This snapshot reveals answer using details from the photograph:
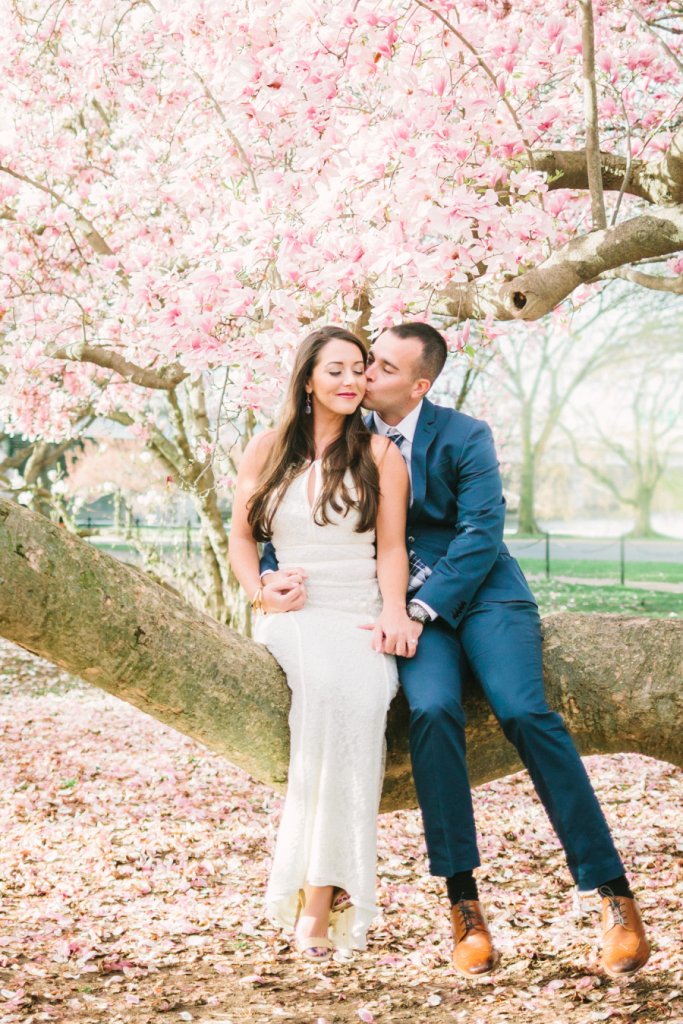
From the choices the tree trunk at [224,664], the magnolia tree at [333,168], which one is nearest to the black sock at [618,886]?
the tree trunk at [224,664]

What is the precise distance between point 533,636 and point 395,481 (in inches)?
24.9

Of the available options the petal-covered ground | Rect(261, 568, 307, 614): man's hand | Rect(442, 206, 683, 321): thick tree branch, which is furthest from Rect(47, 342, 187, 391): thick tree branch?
Rect(261, 568, 307, 614): man's hand

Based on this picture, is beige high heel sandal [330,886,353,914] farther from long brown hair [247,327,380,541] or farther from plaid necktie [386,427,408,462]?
plaid necktie [386,427,408,462]

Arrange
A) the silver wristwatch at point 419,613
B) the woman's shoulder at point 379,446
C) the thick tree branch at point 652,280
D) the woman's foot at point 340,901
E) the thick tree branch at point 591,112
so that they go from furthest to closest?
the thick tree branch at point 652,280, the thick tree branch at point 591,112, the woman's shoulder at point 379,446, the silver wristwatch at point 419,613, the woman's foot at point 340,901

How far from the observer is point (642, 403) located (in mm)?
27172

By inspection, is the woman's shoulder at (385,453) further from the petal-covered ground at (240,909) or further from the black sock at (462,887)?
the petal-covered ground at (240,909)

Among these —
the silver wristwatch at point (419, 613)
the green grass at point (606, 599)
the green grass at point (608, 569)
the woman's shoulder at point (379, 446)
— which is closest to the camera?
the silver wristwatch at point (419, 613)

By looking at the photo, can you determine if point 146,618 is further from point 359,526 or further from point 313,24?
point 313,24

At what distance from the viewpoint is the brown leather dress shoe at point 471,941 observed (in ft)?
8.34

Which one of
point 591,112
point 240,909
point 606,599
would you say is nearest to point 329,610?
point 591,112

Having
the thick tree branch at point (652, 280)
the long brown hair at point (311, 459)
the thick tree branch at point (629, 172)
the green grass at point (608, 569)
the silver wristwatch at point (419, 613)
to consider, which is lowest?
the green grass at point (608, 569)

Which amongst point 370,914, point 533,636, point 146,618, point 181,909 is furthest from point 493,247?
point 181,909

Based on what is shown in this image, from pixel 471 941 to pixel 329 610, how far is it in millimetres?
1006

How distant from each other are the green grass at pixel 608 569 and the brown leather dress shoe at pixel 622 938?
54.9 ft
